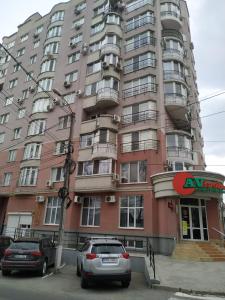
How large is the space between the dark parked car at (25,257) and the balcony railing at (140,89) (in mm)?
17200

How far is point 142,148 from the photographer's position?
2206cm

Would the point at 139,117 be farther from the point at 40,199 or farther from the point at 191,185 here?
the point at 40,199

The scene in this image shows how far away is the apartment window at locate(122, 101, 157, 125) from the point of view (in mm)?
23219

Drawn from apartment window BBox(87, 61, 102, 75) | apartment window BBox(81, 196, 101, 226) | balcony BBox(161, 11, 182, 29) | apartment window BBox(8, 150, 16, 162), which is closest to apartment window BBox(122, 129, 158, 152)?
apartment window BBox(81, 196, 101, 226)

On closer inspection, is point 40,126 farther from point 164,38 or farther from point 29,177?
point 164,38

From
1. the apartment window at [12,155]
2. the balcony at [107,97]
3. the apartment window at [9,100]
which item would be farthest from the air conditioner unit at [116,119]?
the apartment window at [9,100]

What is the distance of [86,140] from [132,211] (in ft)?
27.7

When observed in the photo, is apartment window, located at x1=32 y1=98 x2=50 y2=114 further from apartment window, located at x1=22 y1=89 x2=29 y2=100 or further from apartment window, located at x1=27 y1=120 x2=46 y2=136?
apartment window, located at x1=22 y1=89 x2=29 y2=100

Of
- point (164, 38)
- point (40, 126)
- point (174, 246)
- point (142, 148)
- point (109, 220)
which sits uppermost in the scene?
point (164, 38)

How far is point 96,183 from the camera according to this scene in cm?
2161

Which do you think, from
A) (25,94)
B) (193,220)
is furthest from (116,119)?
(25,94)

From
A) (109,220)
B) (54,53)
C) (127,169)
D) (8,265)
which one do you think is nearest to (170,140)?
(127,169)

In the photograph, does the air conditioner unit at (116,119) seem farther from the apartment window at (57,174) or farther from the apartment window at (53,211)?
the apartment window at (53,211)

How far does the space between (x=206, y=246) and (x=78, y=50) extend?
2591 cm
